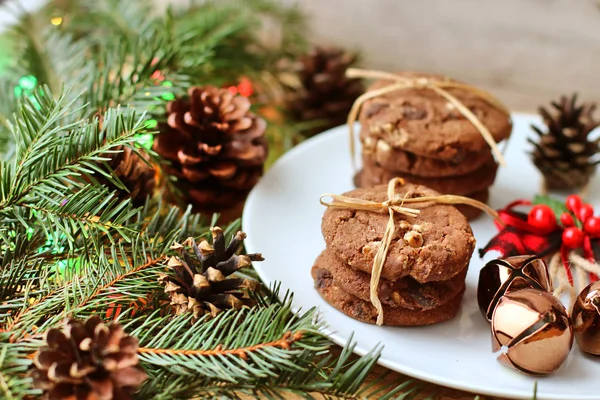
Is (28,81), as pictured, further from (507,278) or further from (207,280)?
(507,278)

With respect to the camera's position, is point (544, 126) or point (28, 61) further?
point (544, 126)

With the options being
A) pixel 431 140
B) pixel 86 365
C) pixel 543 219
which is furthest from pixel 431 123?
pixel 86 365

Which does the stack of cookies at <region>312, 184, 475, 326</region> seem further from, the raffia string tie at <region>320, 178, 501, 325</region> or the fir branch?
the fir branch

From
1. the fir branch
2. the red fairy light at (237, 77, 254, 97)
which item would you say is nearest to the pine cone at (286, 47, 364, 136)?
the red fairy light at (237, 77, 254, 97)

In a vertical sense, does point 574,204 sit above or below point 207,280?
below

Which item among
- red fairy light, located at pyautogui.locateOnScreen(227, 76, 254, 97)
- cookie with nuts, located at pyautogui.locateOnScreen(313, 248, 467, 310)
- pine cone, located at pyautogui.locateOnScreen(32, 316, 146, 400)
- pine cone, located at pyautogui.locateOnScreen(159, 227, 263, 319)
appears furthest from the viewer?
red fairy light, located at pyautogui.locateOnScreen(227, 76, 254, 97)

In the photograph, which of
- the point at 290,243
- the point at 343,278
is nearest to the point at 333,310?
the point at 343,278

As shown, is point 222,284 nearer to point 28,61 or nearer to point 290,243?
point 290,243
